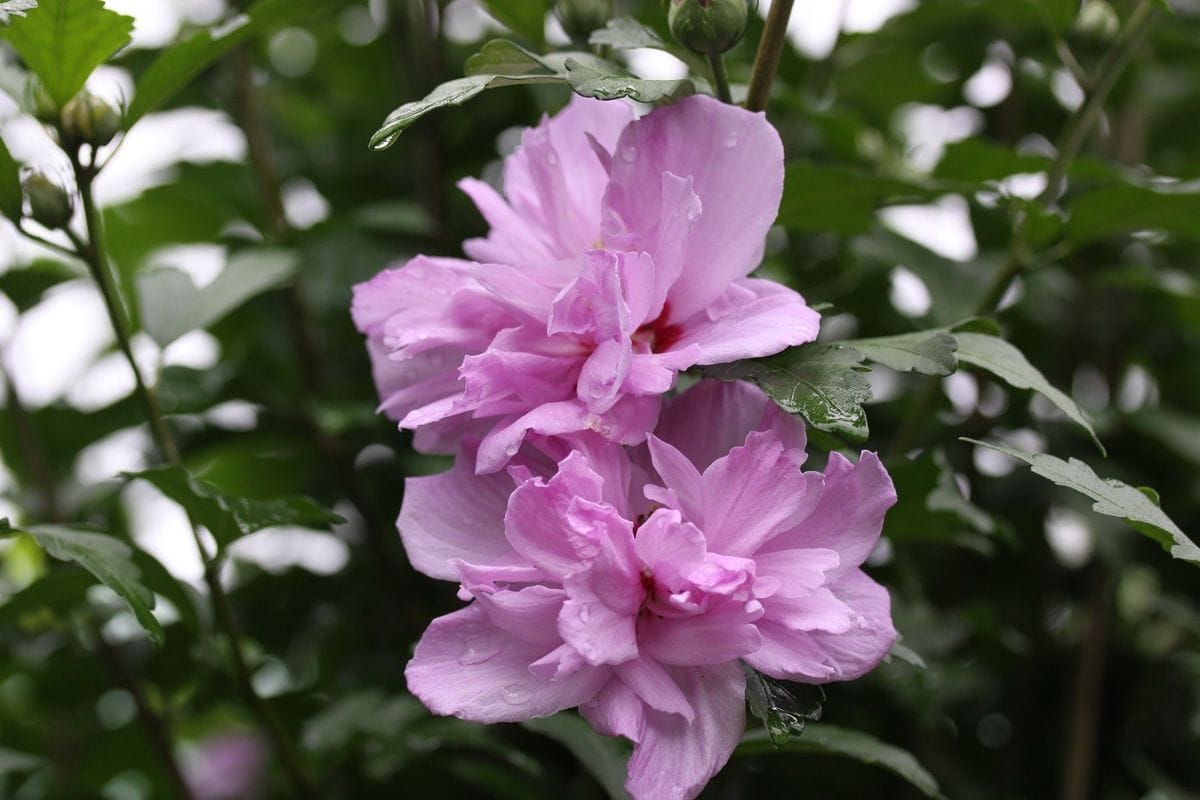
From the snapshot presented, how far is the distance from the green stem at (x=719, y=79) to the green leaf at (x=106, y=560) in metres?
0.41

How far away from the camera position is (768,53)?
604mm

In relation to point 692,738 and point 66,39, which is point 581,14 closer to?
point 66,39

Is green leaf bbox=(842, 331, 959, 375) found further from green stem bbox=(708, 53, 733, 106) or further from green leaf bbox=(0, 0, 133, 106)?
green leaf bbox=(0, 0, 133, 106)

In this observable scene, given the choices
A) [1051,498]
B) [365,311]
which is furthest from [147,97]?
[1051,498]

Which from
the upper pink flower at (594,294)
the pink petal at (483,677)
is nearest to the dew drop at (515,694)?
the pink petal at (483,677)

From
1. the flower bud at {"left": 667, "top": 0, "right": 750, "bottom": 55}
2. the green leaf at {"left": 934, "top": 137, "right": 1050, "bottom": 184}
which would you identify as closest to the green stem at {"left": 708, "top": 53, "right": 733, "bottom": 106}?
the flower bud at {"left": 667, "top": 0, "right": 750, "bottom": 55}

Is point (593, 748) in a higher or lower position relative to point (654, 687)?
lower

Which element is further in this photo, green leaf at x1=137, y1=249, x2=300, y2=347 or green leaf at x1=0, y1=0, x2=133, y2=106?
green leaf at x1=137, y1=249, x2=300, y2=347

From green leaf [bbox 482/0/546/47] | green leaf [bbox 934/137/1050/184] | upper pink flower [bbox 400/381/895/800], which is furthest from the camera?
green leaf [bbox 934/137/1050/184]

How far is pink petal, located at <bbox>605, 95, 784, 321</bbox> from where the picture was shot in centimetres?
57

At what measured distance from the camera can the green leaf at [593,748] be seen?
730 mm

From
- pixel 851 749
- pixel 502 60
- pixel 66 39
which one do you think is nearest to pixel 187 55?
pixel 66 39

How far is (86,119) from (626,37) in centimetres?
31

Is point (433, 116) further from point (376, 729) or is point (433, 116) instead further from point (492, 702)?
point (492, 702)
